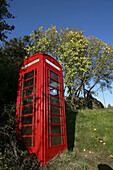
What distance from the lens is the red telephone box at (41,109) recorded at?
3.18 m

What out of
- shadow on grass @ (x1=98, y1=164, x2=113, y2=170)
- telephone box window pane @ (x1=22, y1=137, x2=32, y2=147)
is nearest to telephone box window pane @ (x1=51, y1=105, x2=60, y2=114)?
telephone box window pane @ (x1=22, y1=137, x2=32, y2=147)

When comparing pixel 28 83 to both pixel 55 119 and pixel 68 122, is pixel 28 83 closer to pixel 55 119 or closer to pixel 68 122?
pixel 55 119

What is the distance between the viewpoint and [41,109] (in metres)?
3.32

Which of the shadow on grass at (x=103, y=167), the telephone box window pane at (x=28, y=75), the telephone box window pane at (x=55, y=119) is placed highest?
the telephone box window pane at (x=28, y=75)

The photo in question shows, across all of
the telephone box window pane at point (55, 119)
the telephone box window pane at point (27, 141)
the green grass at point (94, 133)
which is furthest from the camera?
the green grass at point (94, 133)

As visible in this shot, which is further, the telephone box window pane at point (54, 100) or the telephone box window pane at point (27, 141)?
the telephone box window pane at point (54, 100)

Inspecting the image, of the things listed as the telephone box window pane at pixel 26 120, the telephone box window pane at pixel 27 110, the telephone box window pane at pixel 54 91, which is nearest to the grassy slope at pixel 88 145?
the telephone box window pane at pixel 26 120

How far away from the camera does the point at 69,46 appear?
1091cm

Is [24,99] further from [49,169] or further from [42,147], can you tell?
[49,169]

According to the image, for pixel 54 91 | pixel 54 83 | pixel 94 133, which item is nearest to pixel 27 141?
pixel 54 91

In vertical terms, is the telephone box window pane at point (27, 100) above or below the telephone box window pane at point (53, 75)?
below

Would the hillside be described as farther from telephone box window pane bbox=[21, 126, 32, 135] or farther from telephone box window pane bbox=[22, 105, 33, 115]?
telephone box window pane bbox=[22, 105, 33, 115]

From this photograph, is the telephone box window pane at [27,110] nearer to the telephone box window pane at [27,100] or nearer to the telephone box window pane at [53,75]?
the telephone box window pane at [27,100]

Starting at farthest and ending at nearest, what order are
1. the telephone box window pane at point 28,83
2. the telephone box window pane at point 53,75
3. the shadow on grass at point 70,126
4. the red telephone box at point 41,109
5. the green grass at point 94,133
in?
the shadow on grass at point 70,126, the green grass at point 94,133, the telephone box window pane at point 53,75, the telephone box window pane at point 28,83, the red telephone box at point 41,109
